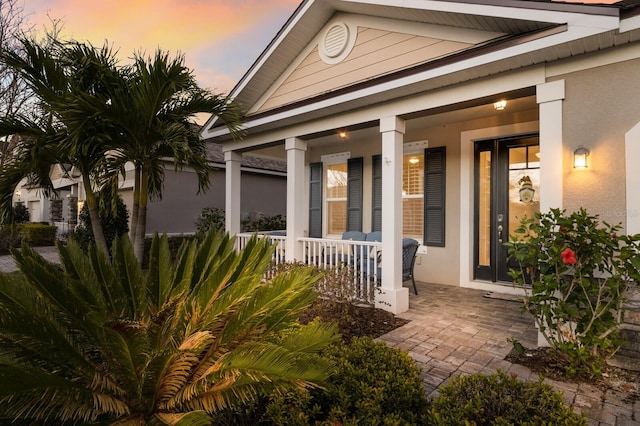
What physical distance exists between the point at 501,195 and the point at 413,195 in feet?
5.26

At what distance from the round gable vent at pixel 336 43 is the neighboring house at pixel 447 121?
2 cm

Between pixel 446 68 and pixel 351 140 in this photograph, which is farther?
pixel 351 140

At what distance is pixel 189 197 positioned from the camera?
1109 cm

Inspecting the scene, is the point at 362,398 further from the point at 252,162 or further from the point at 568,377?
the point at 252,162

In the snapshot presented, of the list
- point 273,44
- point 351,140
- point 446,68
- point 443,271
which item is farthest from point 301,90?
point 443,271

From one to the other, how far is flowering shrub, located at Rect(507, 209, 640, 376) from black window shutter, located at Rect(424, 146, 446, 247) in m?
3.06

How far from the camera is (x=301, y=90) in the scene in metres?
6.24

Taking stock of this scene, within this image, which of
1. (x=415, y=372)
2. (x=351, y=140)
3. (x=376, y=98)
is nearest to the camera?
(x=415, y=372)

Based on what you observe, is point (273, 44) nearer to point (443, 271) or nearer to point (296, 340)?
point (443, 271)

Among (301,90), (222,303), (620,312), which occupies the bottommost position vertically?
(620,312)

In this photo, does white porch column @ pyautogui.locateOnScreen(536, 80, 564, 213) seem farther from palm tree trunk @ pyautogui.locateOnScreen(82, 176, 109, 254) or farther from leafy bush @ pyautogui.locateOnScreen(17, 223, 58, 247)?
leafy bush @ pyautogui.locateOnScreen(17, 223, 58, 247)

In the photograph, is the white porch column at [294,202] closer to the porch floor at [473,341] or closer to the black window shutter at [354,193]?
the black window shutter at [354,193]

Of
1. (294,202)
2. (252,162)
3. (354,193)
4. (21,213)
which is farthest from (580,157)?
(21,213)

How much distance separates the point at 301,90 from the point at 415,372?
17.6 ft
